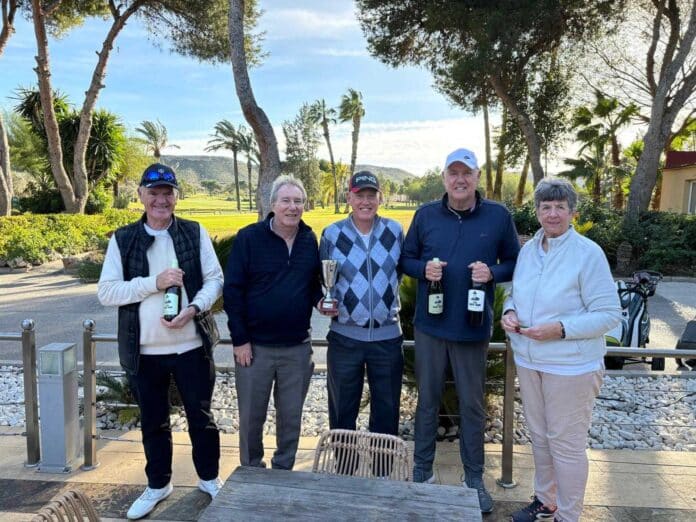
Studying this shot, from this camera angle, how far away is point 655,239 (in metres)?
15.1

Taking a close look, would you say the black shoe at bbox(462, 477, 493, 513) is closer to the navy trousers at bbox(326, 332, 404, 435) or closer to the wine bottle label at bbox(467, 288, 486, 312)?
the navy trousers at bbox(326, 332, 404, 435)

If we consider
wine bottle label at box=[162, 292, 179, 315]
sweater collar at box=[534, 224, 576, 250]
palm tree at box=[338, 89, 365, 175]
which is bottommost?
wine bottle label at box=[162, 292, 179, 315]

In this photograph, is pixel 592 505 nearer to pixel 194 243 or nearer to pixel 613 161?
pixel 194 243

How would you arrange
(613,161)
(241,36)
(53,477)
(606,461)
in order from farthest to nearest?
(613,161), (241,36), (606,461), (53,477)

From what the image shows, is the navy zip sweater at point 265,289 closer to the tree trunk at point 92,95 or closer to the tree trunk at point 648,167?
the tree trunk at point 648,167

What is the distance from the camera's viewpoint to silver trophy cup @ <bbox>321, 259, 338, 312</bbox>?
288cm

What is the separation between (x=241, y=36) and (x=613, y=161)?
1035 inches

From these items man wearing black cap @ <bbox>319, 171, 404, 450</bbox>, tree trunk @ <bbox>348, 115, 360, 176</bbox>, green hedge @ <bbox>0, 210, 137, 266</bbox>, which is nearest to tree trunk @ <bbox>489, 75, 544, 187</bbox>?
green hedge @ <bbox>0, 210, 137, 266</bbox>

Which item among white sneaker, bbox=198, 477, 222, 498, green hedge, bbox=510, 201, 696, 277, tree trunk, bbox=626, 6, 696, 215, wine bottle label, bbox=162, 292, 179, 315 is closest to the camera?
wine bottle label, bbox=162, 292, 179, 315

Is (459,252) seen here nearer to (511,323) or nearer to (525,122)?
(511,323)

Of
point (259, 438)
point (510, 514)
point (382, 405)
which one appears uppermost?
point (382, 405)

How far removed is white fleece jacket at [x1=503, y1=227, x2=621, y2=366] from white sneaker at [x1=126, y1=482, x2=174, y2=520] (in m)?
2.37

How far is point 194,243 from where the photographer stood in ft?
10.1

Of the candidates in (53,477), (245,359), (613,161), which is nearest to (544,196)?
(245,359)
